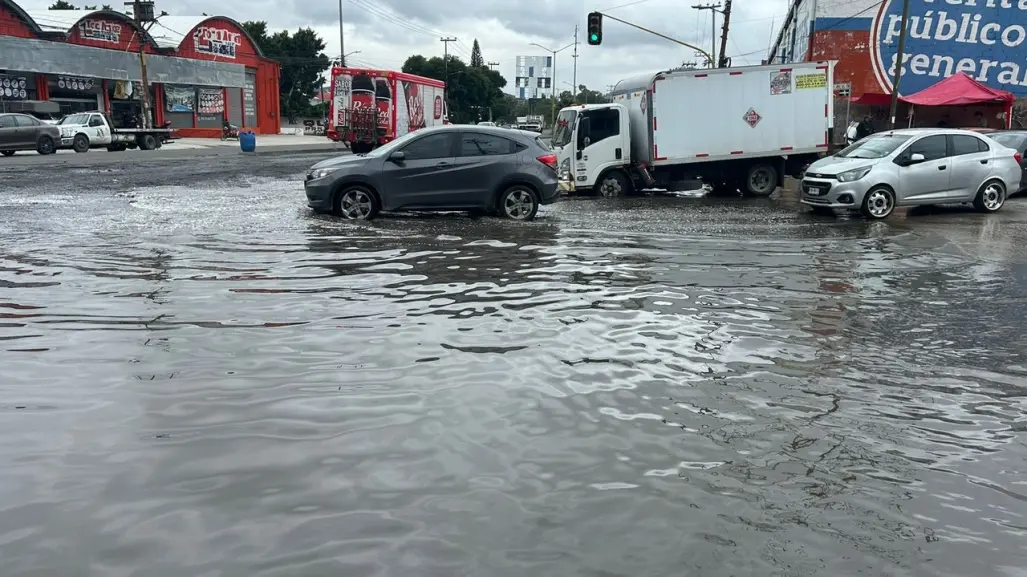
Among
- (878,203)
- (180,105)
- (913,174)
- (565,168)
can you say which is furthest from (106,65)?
(913,174)

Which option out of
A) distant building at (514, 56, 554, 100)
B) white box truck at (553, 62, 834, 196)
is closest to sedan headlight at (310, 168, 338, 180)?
white box truck at (553, 62, 834, 196)

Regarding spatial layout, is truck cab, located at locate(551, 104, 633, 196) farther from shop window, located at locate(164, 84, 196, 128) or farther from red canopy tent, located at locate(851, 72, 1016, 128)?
shop window, located at locate(164, 84, 196, 128)

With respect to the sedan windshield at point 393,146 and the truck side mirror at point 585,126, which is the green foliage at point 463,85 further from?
the sedan windshield at point 393,146

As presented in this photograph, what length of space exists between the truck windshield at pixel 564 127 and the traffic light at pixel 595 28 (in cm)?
1173

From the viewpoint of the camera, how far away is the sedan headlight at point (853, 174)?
48.9 feet

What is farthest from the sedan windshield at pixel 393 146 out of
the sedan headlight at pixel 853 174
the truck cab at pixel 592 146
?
the sedan headlight at pixel 853 174

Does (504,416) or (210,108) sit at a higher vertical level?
(210,108)

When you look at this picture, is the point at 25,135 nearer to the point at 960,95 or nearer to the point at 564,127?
the point at 564,127

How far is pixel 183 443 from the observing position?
4449 mm

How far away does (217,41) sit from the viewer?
5341cm

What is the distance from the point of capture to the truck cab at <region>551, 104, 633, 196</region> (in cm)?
1827

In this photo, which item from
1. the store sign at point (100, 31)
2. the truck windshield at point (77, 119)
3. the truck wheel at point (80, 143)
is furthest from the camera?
the store sign at point (100, 31)

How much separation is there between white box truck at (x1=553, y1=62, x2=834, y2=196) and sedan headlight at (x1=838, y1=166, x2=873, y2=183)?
4.06 metres

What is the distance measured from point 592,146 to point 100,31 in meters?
37.0
